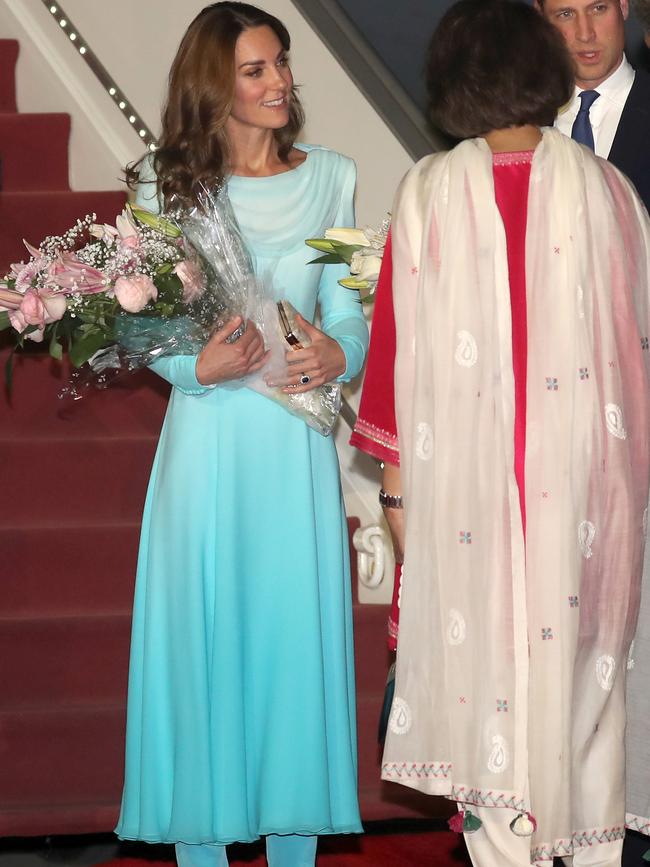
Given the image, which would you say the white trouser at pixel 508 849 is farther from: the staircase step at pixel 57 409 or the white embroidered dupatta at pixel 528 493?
the staircase step at pixel 57 409

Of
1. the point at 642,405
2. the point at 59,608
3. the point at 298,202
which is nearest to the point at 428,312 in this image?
the point at 642,405

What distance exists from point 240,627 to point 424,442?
2.39ft

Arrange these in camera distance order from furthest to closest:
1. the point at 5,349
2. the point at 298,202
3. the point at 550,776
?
the point at 5,349 < the point at 298,202 < the point at 550,776

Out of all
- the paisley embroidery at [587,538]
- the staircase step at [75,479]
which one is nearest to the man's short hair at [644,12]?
the paisley embroidery at [587,538]

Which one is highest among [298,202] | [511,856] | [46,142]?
[46,142]

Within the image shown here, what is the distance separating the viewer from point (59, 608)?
4.65m

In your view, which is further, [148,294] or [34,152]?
[34,152]

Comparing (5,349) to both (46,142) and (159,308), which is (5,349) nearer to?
(46,142)

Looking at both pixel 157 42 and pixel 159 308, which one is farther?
pixel 157 42

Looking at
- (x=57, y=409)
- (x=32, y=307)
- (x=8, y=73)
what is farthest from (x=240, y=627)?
(x=8, y=73)

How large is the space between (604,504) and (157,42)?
320 cm

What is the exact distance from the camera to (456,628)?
290 cm

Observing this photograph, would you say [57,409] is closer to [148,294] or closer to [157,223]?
[157,223]

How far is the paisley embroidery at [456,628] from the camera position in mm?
2891
